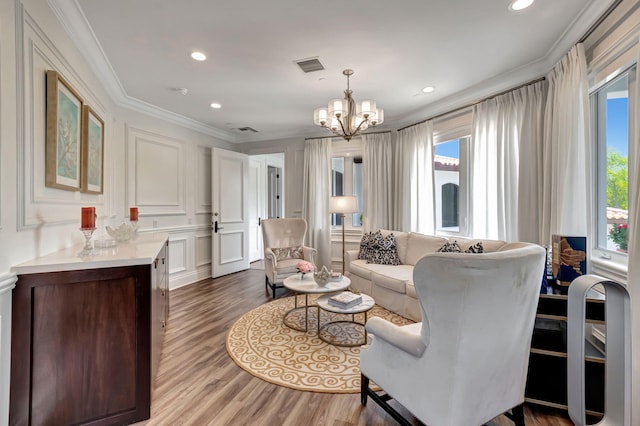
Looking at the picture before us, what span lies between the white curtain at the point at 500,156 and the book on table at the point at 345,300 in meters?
1.78

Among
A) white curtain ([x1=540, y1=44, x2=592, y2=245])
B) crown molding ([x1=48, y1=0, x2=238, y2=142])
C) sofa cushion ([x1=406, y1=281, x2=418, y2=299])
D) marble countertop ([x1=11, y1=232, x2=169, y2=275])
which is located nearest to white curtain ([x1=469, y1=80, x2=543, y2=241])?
white curtain ([x1=540, y1=44, x2=592, y2=245])

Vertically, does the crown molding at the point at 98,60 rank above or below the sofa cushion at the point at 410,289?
above

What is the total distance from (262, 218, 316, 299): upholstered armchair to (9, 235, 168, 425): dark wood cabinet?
2.26 metres

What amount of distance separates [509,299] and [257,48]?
8.66 ft


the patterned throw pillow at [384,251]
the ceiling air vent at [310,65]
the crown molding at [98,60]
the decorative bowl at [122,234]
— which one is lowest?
the patterned throw pillow at [384,251]

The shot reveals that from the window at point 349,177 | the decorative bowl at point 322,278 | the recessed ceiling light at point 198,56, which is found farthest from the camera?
the window at point 349,177

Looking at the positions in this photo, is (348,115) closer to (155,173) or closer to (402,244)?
(402,244)

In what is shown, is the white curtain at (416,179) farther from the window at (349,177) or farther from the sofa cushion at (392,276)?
the sofa cushion at (392,276)

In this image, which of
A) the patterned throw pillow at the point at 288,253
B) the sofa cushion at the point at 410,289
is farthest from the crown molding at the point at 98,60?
the sofa cushion at the point at 410,289

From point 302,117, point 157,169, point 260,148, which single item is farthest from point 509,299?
point 260,148

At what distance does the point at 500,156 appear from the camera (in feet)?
10.2

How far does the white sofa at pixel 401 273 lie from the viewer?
3064mm

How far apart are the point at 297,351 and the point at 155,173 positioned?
333 cm

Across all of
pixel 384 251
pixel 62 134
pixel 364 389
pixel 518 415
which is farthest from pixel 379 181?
pixel 62 134
